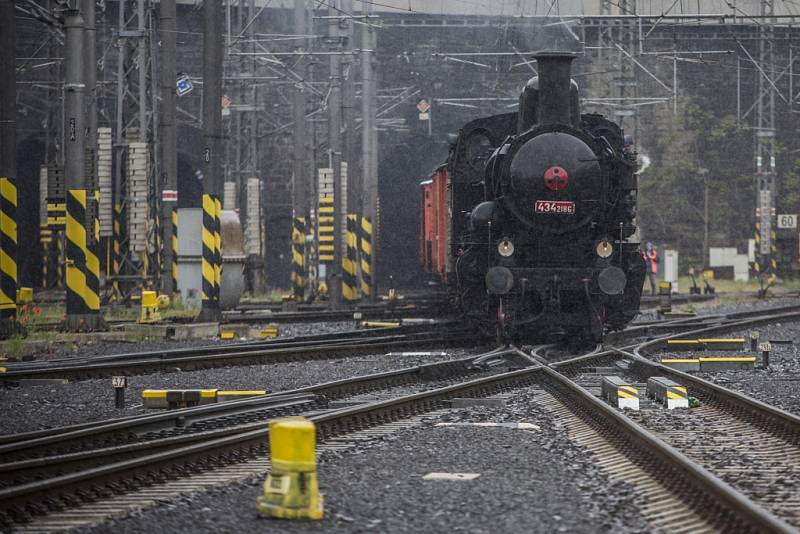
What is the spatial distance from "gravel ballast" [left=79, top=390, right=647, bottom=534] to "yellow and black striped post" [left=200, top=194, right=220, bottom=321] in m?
12.1

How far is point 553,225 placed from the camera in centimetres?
1488

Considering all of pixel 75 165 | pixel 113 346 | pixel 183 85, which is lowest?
pixel 113 346

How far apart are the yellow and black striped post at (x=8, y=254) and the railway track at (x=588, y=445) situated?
8119 millimetres

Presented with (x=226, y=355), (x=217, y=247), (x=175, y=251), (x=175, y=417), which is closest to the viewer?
(x=175, y=417)

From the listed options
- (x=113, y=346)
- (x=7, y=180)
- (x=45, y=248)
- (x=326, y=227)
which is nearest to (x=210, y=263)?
(x=7, y=180)

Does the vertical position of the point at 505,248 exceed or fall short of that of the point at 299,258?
it exceeds it

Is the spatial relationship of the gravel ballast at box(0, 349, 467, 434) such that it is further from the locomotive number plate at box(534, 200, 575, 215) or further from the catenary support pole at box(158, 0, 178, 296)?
the catenary support pole at box(158, 0, 178, 296)

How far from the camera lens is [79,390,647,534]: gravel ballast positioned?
567 centimetres

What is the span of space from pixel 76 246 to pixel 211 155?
10.2 feet

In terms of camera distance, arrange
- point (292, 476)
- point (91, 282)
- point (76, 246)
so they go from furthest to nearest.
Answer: point (91, 282) < point (76, 246) < point (292, 476)

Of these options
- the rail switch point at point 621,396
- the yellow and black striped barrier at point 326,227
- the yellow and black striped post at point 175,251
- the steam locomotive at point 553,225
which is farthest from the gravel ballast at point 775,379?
the yellow and black striped barrier at point 326,227

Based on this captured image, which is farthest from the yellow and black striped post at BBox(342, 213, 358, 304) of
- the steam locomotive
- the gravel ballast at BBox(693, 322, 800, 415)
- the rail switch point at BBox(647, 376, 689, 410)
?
the rail switch point at BBox(647, 376, 689, 410)

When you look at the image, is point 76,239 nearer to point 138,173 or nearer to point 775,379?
point 138,173

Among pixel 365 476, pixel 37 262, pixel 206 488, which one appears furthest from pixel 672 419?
pixel 37 262
